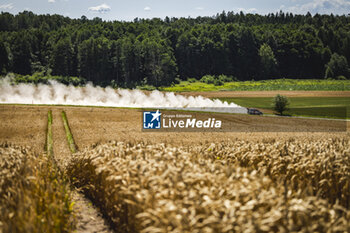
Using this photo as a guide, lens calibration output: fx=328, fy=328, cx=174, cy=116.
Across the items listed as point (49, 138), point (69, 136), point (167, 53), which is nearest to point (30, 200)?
point (49, 138)

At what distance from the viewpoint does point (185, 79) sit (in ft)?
465

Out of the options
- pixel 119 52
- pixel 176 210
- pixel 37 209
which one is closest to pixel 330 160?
pixel 176 210

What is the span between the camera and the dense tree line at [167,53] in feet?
389

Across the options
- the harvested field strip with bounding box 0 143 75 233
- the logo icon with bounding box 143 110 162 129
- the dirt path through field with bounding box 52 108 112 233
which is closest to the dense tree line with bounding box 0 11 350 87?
the logo icon with bounding box 143 110 162 129

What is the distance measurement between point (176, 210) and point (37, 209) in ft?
12.9

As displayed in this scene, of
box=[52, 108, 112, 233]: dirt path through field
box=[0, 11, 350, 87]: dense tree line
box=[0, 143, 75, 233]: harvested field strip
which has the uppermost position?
box=[0, 11, 350, 87]: dense tree line

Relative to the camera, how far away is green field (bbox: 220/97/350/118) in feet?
186

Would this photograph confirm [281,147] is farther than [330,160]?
Yes

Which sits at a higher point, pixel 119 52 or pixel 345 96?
pixel 119 52

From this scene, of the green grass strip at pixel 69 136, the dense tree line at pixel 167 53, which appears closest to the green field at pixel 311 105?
the green grass strip at pixel 69 136

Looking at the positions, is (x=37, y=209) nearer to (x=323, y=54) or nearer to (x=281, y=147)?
(x=281, y=147)

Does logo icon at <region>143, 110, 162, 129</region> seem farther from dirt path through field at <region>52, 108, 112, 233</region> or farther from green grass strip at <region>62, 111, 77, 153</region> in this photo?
dirt path through field at <region>52, 108, 112, 233</region>

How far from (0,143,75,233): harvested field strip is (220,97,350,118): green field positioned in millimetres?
51958

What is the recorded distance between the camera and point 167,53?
12950 centimetres
